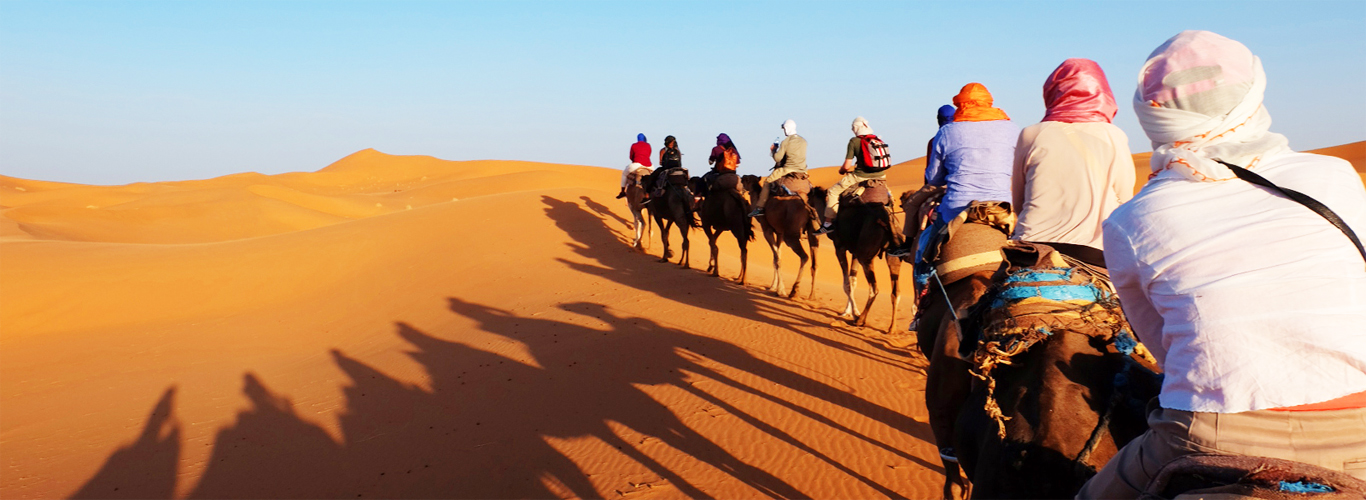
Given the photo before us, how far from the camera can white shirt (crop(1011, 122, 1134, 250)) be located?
13.0 feet

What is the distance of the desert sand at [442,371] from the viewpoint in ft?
21.3

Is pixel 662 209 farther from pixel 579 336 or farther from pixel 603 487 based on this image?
pixel 603 487

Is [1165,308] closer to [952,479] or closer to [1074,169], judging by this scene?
[1074,169]

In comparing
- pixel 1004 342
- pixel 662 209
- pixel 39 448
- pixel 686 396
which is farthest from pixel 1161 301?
pixel 662 209

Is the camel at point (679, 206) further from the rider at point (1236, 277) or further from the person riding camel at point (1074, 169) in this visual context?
the rider at point (1236, 277)

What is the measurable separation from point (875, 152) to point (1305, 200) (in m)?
7.87

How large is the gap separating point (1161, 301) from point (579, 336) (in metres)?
8.61

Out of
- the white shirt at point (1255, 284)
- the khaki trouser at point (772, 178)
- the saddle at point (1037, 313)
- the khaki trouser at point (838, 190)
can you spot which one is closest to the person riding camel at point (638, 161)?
the khaki trouser at point (772, 178)

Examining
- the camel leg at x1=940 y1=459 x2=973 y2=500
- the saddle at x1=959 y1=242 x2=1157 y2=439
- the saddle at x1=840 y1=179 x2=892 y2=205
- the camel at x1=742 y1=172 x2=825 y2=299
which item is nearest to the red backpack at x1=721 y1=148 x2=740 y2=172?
the camel at x1=742 y1=172 x2=825 y2=299

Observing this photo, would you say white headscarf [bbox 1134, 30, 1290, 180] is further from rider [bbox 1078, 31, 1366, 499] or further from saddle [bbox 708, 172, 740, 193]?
saddle [bbox 708, 172, 740, 193]

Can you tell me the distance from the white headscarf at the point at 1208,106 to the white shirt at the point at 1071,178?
Answer: 1.94 meters

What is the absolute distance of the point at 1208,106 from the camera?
2.03 meters

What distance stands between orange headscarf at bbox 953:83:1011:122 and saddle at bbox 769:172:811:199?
5907 millimetres

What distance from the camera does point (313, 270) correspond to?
15805 mm
